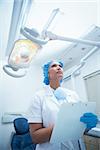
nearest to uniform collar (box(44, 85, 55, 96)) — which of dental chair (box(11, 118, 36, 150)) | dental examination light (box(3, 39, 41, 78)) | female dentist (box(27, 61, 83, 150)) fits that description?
female dentist (box(27, 61, 83, 150))

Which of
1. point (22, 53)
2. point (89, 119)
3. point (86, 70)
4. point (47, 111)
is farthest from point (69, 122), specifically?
point (86, 70)

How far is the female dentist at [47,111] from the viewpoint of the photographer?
1.44 m

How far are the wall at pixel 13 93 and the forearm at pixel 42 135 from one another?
94.6 inches

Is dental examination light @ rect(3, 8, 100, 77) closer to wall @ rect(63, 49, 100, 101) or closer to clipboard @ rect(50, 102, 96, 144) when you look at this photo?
clipboard @ rect(50, 102, 96, 144)

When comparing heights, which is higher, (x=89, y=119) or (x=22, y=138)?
(x=89, y=119)

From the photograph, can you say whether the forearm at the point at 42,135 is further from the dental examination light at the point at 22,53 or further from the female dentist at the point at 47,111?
the dental examination light at the point at 22,53

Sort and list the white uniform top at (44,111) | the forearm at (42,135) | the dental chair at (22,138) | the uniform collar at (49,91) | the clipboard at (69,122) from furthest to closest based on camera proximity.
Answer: the dental chair at (22,138) → the uniform collar at (49,91) → the white uniform top at (44,111) → the forearm at (42,135) → the clipboard at (69,122)

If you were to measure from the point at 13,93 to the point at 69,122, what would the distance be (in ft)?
8.82

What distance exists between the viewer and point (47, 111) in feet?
5.03

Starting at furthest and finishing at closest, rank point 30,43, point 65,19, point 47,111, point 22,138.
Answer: point 22,138 → point 65,19 → point 30,43 → point 47,111

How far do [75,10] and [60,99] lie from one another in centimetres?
97

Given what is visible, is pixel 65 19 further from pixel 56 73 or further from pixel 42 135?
pixel 42 135

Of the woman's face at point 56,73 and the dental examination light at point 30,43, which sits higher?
the dental examination light at point 30,43

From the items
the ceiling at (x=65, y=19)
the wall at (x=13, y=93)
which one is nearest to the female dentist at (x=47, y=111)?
the ceiling at (x=65, y=19)
